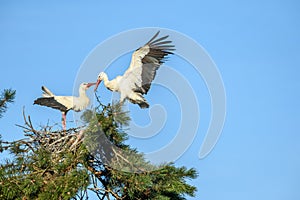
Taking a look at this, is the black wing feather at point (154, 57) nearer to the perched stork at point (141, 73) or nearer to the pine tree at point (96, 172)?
the perched stork at point (141, 73)

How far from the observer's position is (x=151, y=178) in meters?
3.74

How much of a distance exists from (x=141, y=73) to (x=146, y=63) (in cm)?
17

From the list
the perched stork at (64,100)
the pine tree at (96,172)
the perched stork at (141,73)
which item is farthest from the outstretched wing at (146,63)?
the pine tree at (96,172)

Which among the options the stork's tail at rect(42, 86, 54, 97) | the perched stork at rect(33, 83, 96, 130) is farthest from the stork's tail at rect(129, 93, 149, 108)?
the stork's tail at rect(42, 86, 54, 97)

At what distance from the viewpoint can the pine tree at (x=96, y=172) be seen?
3672 millimetres

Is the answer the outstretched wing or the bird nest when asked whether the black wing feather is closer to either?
the outstretched wing

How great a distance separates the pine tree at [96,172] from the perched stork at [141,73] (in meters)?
2.31

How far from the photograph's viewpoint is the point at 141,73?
21.7 feet

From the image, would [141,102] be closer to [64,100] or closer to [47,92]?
[64,100]

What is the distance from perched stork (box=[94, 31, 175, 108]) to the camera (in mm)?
6305

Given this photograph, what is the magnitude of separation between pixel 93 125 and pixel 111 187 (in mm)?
443

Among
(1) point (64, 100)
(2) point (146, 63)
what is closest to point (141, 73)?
(2) point (146, 63)

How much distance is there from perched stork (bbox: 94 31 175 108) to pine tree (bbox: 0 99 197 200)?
2.31 metres

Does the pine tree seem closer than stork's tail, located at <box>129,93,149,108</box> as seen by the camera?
Yes
